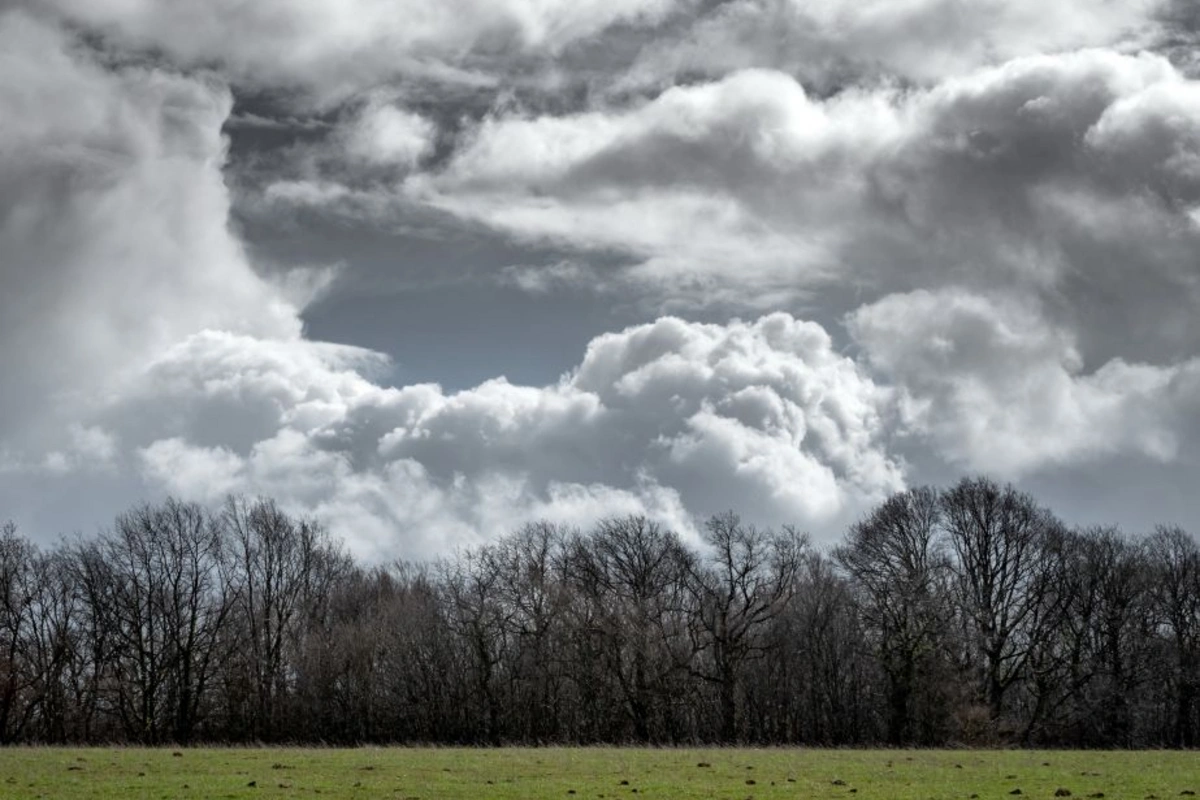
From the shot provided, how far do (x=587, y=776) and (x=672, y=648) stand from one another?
42.7m

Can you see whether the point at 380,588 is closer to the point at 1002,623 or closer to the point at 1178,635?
the point at 1002,623

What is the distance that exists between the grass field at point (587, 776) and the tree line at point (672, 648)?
29.0m

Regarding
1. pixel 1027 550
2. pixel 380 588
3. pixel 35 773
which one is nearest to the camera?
pixel 35 773

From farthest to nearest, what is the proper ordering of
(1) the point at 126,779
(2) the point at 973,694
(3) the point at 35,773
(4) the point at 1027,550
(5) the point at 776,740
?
(4) the point at 1027,550, (5) the point at 776,740, (2) the point at 973,694, (3) the point at 35,773, (1) the point at 126,779

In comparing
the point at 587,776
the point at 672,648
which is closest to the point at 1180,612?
the point at 672,648

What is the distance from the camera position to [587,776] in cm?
3275

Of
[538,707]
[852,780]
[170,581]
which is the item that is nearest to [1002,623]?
[538,707]

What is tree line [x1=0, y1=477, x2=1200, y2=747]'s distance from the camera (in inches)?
2869

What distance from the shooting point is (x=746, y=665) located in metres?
75.8

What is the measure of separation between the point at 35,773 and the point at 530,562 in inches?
2053

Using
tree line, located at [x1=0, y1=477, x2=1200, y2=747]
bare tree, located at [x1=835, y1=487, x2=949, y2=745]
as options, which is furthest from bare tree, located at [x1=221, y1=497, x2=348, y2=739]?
bare tree, located at [x1=835, y1=487, x2=949, y2=745]

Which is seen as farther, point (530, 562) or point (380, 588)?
point (380, 588)

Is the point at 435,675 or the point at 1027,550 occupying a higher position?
the point at 1027,550

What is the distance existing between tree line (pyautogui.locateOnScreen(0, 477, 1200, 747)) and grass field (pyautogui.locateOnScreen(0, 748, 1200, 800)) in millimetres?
28976
